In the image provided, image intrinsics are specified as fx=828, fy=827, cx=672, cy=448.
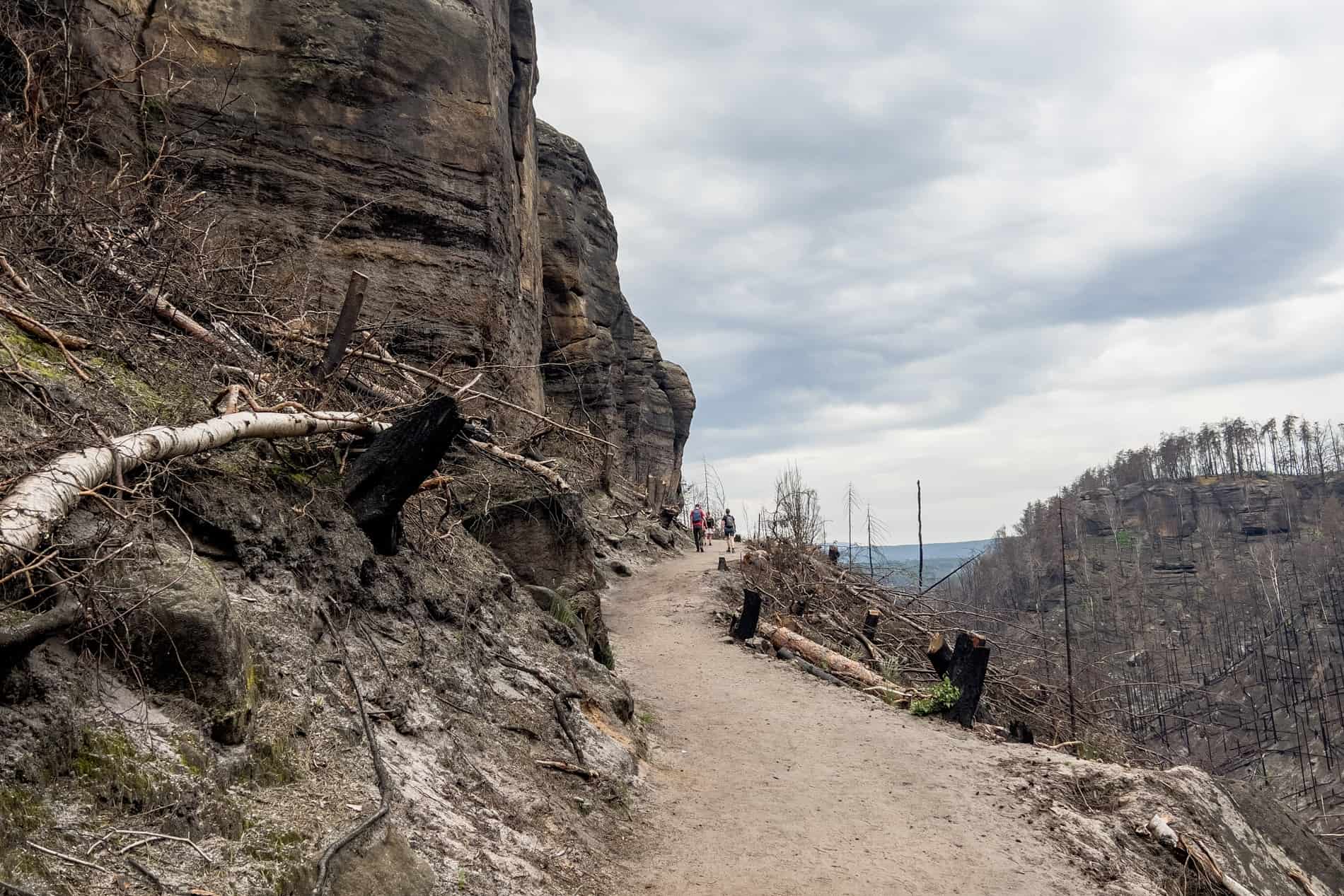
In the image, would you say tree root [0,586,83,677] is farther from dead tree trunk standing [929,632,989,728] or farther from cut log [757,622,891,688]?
cut log [757,622,891,688]

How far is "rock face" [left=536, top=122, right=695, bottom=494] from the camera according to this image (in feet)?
82.3

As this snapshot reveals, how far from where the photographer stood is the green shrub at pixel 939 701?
9.76m

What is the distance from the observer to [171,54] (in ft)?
34.0

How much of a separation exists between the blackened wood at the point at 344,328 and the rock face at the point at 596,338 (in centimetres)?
562

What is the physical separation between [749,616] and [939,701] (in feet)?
12.1

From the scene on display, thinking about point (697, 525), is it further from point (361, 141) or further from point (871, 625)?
point (361, 141)

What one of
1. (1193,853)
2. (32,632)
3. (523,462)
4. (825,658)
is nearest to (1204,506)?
(825,658)

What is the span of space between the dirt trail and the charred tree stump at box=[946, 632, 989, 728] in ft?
1.10

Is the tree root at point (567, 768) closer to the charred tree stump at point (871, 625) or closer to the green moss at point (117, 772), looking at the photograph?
the green moss at point (117, 772)

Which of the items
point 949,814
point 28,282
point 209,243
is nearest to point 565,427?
point 209,243

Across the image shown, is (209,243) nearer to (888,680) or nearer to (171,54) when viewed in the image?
(171,54)

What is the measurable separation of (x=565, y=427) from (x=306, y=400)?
2622 mm

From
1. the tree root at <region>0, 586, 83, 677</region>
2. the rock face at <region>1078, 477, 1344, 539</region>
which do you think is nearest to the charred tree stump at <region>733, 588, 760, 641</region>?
the tree root at <region>0, 586, 83, 677</region>

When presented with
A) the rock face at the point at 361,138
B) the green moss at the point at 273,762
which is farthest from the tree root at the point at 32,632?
→ the rock face at the point at 361,138
